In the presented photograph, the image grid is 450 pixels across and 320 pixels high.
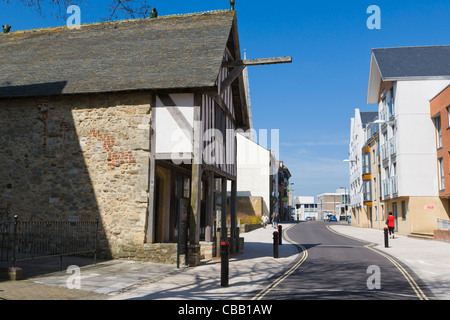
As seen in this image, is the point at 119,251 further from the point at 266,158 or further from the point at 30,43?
the point at 266,158

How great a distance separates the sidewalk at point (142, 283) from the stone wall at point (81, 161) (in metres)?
1.70

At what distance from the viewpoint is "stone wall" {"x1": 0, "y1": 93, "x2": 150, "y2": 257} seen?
43.8 ft

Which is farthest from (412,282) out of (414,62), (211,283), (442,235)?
(414,62)

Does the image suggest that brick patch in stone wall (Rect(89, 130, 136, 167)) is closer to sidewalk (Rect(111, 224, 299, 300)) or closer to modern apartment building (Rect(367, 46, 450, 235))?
sidewalk (Rect(111, 224, 299, 300))

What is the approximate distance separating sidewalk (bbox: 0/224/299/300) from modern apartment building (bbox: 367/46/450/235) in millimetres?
20559

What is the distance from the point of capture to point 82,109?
46.6 ft

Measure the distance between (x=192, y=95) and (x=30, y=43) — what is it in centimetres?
984

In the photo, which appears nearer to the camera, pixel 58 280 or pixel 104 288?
pixel 104 288

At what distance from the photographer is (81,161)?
551 inches

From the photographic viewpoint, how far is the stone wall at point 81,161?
1336 centimetres

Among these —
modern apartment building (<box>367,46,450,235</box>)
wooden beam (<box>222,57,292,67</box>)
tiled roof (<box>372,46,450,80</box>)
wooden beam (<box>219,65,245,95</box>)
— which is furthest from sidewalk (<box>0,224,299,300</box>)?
tiled roof (<box>372,46,450,80</box>)

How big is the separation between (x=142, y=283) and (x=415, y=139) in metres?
26.9

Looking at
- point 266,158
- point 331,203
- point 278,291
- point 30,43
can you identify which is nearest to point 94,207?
point 278,291
